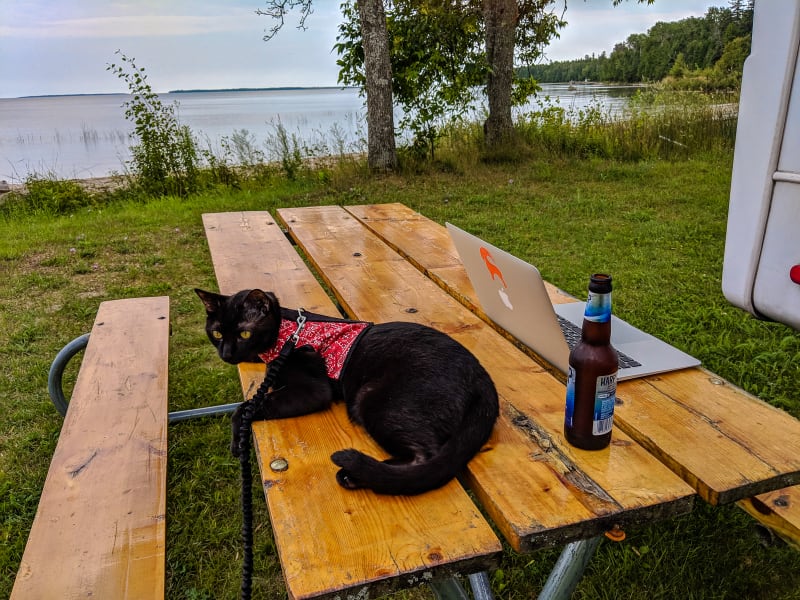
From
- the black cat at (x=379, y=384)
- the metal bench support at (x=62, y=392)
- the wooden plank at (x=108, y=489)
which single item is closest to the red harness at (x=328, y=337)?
the black cat at (x=379, y=384)

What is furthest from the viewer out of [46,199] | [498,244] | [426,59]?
[426,59]

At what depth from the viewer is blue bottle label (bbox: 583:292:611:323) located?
1138 millimetres

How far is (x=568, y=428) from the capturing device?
129cm

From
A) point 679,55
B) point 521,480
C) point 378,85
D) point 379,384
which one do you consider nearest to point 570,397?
point 521,480

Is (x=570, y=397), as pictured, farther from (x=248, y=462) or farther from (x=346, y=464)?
(x=248, y=462)

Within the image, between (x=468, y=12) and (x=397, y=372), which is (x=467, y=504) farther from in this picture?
(x=468, y=12)

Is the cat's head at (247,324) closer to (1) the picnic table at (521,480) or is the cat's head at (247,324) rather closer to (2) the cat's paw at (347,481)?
(1) the picnic table at (521,480)

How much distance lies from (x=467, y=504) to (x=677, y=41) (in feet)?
51.2

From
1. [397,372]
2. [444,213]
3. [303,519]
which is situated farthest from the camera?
[444,213]

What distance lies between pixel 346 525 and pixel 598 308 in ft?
2.04

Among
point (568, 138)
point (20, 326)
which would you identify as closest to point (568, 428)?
point (20, 326)

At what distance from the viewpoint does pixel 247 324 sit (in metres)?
1.73

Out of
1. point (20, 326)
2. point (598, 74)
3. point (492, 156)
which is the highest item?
point (598, 74)

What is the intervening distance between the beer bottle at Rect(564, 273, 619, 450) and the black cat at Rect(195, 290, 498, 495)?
21cm
